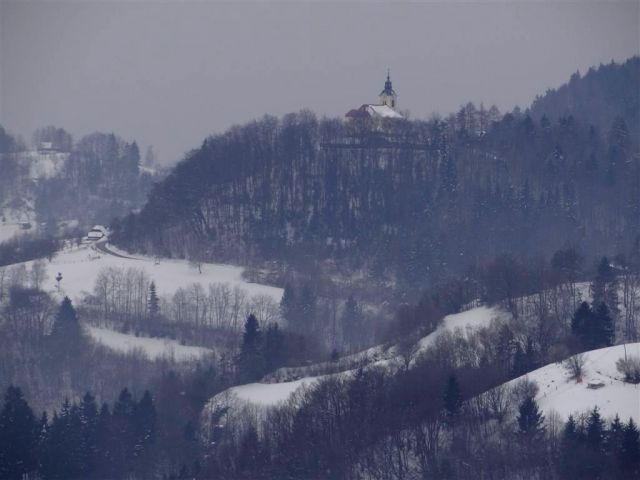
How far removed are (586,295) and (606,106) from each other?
52920 millimetres

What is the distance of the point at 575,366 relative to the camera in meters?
46.7

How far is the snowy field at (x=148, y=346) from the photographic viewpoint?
6612 centimetres

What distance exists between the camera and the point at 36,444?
48.5m

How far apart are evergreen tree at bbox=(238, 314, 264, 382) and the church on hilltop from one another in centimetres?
3633

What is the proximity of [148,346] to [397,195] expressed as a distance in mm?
24227

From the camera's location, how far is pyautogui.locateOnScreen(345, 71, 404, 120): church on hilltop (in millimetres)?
95625

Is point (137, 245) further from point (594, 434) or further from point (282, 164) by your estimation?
point (594, 434)

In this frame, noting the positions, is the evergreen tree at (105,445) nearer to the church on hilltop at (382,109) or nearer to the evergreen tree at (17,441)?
the evergreen tree at (17,441)

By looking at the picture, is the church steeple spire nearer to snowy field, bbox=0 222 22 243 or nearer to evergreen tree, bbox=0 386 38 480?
snowy field, bbox=0 222 22 243

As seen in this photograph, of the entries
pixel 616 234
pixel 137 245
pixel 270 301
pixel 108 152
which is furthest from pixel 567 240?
pixel 108 152

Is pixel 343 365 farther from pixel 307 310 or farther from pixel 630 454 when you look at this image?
pixel 630 454

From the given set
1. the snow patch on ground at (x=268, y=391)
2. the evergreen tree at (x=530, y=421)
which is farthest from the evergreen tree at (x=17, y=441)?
the evergreen tree at (x=530, y=421)

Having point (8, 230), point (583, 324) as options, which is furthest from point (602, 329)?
point (8, 230)

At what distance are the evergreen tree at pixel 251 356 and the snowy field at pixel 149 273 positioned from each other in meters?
14.8
